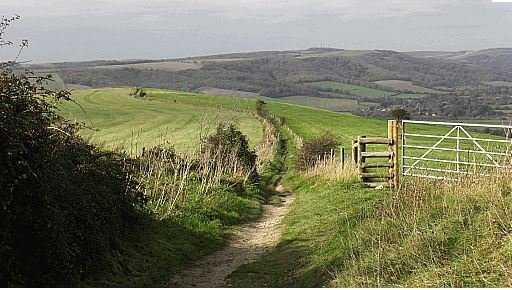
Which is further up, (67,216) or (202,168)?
(67,216)

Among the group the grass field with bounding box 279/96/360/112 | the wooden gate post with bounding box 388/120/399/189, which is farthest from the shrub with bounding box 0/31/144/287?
the grass field with bounding box 279/96/360/112

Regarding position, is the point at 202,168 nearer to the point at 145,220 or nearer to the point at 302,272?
the point at 145,220

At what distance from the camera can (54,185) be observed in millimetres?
8891

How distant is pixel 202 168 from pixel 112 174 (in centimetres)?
1154

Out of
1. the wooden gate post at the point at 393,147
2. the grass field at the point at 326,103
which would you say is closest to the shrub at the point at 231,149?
the wooden gate post at the point at 393,147

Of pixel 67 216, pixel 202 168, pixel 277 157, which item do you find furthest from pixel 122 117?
pixel 67 216

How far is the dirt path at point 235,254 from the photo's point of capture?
11.6 meters

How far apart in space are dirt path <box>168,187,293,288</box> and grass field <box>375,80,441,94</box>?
102 meters

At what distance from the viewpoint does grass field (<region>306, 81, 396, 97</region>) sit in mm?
116438

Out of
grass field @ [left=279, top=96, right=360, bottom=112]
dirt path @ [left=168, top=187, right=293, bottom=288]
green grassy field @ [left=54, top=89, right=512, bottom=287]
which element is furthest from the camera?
grass field @ [left=279, top=96, right=360, bottom=112]

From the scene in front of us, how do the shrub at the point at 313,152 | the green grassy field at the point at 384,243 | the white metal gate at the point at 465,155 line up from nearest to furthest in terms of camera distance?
the green grassy field at the point at 384,243
the white metal gate at the point at 465,155
the shrub at the point at 313,152

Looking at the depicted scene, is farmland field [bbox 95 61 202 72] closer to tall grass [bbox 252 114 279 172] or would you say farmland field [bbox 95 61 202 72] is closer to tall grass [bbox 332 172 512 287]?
tall grass [bbox 252 114 279 172]

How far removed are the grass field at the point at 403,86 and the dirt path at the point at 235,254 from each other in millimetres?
101573

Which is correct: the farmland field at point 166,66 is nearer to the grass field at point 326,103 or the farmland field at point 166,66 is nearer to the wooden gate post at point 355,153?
the grass field at point 326,103
